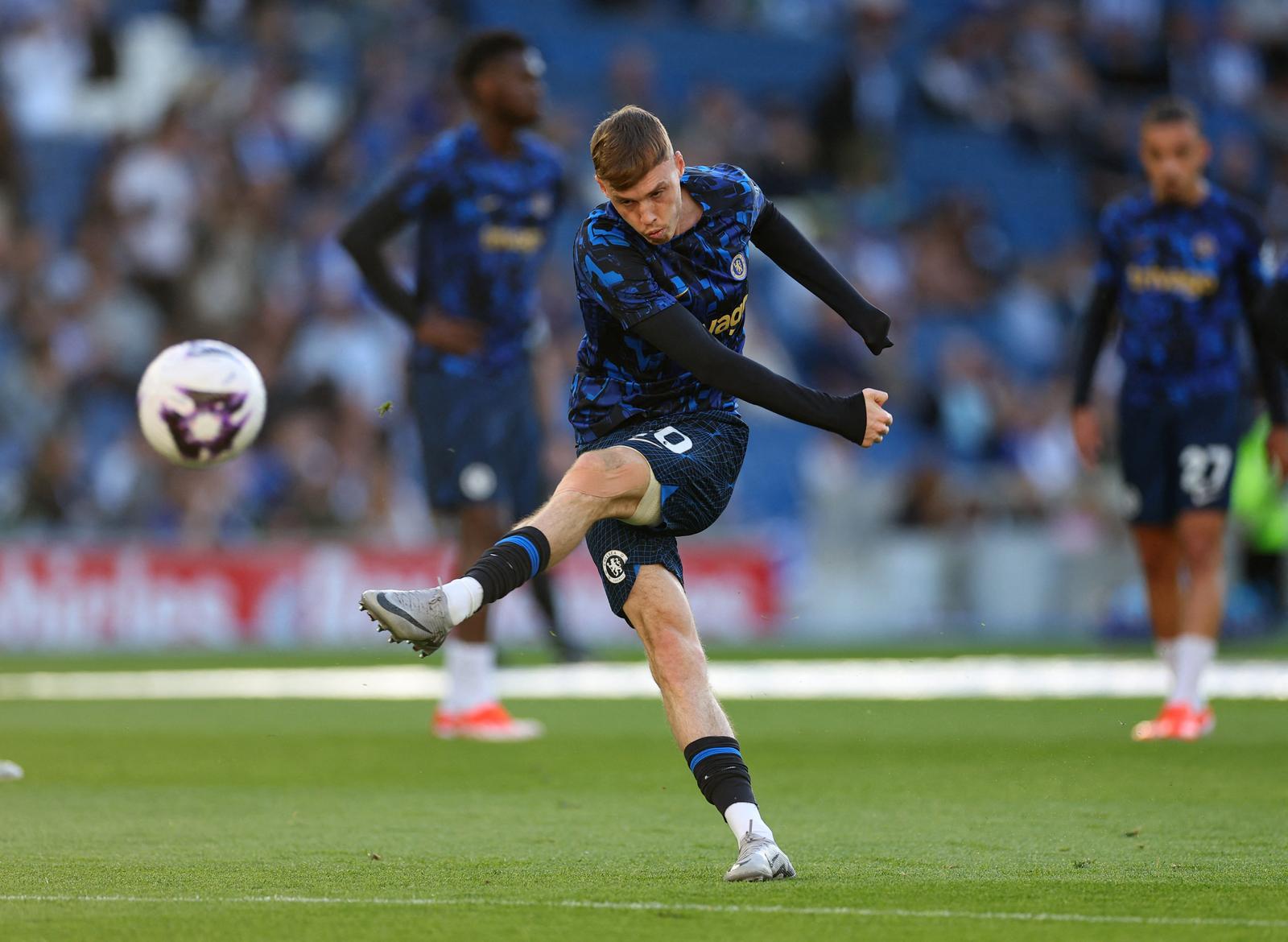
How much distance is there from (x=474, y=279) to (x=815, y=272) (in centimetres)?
401

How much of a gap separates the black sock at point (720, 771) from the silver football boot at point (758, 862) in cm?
13

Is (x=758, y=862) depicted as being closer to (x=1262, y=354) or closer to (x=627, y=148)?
(x=627, y=148)

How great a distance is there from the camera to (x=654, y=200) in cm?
553

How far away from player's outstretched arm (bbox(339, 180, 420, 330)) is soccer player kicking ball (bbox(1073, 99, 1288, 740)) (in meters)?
3.39

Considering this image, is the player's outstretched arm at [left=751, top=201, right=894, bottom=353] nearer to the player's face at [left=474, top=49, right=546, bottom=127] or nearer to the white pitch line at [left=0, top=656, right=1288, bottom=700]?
the player's face at [left=474, top=49, right=546, bottom=127]

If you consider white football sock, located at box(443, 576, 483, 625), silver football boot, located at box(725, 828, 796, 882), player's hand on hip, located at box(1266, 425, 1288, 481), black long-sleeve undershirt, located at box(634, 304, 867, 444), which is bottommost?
silver football boot, located at box(725, 828, 796, 882)

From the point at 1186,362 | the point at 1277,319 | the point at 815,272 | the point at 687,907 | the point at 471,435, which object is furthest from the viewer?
the point at 471,435

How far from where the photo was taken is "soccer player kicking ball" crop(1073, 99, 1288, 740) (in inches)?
365

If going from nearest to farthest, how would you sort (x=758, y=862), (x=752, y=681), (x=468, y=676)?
1. (x=758, y=862)
2. (x=468, y=676)
3. (x=752, y=681)

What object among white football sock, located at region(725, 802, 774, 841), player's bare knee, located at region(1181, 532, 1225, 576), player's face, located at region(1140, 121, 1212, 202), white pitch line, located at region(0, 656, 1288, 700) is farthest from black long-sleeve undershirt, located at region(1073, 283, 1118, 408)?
white football sock, located at region(725, 802, 774, 841)

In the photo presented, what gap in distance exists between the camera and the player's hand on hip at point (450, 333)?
9766 millimetres

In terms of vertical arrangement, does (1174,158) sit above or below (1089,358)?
above

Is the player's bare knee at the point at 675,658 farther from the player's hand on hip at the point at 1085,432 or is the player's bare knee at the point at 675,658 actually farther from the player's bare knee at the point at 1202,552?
the player's hand on hip at the point at 1085,432

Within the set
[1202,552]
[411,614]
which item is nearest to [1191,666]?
[1202,552]
